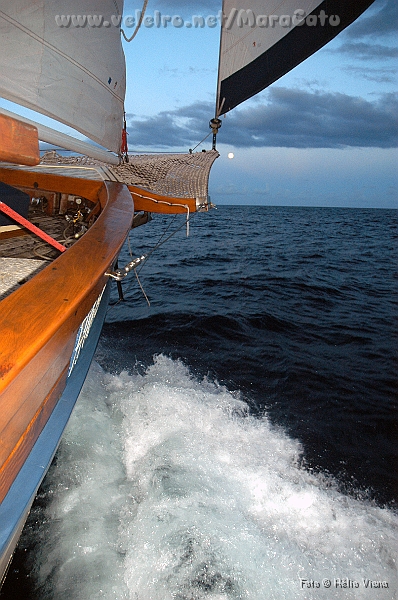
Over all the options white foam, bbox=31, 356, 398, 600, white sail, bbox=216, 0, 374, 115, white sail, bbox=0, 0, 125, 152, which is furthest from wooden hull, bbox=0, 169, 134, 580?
white sail, bbox=216, 0, 374, 115

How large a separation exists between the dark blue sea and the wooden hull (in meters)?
1.49

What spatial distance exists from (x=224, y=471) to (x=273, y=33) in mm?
7702

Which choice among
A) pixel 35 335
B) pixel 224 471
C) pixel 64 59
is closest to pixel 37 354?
pixel 35 335

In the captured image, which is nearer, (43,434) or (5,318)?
(5,318)

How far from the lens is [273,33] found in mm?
6273

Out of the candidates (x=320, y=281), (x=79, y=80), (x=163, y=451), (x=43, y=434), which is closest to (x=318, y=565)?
(x=163, y=451)

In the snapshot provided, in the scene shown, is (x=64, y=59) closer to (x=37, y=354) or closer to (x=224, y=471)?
Result: (x=37, y=354)

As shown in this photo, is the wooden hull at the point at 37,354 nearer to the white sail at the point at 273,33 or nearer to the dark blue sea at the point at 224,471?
the dark blue sea at the point at 224,471

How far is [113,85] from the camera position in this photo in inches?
191

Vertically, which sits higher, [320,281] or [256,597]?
[320,281]

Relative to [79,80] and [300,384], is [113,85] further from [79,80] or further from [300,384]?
[300,384]

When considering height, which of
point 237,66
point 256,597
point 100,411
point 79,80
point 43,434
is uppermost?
point 237,66

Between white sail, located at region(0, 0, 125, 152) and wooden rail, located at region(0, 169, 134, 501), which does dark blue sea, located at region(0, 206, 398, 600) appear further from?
white sail, located at region(0, 0, 125, 152)

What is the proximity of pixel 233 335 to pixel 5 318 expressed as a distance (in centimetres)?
687
